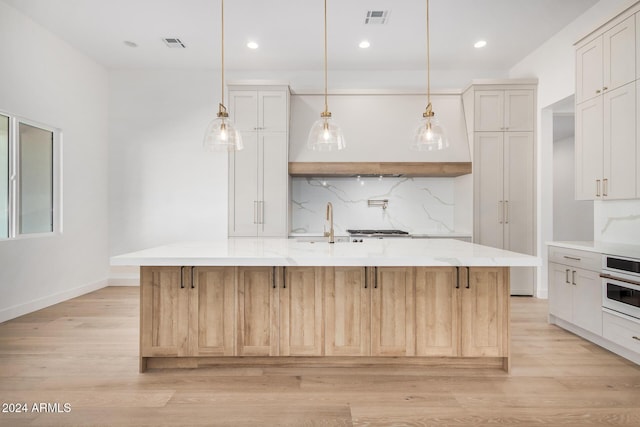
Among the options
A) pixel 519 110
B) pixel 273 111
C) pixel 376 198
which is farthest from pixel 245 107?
pixel 519 110

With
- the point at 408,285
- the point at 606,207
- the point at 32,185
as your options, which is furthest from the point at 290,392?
the point at 32,185

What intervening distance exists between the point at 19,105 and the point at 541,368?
5.32 meters

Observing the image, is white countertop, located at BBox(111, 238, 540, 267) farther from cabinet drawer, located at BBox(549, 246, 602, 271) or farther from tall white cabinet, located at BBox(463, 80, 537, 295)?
tall white cabinet, located at BBox(463, 80, 537, 295)

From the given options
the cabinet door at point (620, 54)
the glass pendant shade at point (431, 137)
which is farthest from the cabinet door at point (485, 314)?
the cabinet door at point (620, 54)

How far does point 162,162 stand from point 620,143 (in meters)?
5.25

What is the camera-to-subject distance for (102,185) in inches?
209

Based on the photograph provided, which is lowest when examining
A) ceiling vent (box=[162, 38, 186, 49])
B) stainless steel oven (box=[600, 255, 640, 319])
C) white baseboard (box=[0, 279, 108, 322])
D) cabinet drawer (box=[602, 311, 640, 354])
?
white baseboard (box=[0, 279, 108, 322])

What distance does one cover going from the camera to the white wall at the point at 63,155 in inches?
151

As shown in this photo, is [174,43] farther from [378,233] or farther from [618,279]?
[618,279]

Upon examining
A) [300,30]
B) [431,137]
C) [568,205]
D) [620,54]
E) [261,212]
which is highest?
[300,30]

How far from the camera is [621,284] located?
110 inches

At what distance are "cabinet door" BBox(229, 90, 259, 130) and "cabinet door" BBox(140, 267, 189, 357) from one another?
8.79ft

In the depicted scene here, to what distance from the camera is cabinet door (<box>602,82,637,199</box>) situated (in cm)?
294

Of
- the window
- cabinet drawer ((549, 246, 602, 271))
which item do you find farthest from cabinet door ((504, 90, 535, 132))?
the window
